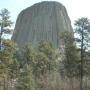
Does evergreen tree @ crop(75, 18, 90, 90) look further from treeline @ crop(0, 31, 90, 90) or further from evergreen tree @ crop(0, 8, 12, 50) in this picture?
evergreen tree @ crop(0, 8, 12, 50)

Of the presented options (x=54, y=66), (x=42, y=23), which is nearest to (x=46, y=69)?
(x=54, y=66)

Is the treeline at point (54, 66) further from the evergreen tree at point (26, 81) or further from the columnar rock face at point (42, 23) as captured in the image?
the columnar rock face at point (42, 23)

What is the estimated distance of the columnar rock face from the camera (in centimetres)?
9581

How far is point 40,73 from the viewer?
48.4 m

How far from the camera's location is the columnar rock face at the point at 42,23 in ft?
314

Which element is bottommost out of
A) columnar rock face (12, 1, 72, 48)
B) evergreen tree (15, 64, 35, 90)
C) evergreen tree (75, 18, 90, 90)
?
evergreen tree (15, 64, 35, 90)

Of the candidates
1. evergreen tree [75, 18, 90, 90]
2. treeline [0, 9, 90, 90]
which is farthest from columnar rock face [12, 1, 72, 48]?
evergreen tree [75, 18, 90, 90]

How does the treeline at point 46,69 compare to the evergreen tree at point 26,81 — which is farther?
the evergreen tree at point 26,81

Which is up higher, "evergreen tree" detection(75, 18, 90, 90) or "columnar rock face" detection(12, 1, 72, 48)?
"columnar rock face" detection(12, 1, 72, 48)

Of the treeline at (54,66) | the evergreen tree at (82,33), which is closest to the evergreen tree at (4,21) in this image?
the treeline at (54,66)

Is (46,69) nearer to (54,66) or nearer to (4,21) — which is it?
(54,66)

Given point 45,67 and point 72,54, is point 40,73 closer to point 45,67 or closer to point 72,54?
point 45,67

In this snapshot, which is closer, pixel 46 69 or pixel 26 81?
pixel 26 81

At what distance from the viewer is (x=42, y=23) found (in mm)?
98250
